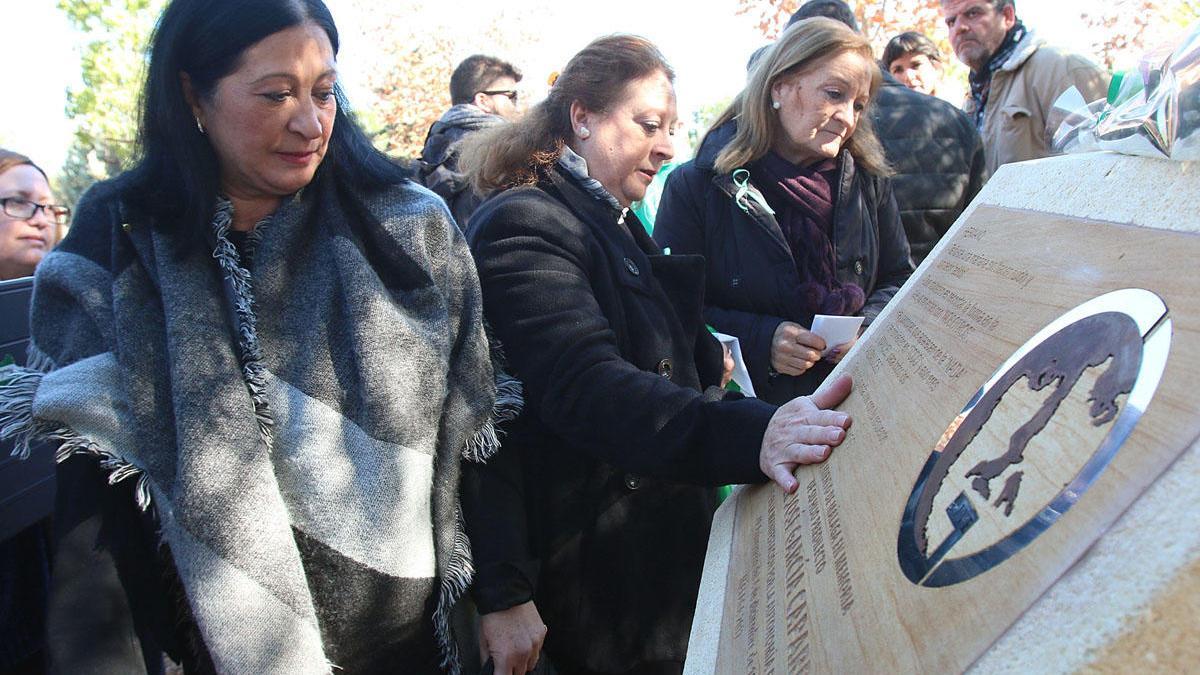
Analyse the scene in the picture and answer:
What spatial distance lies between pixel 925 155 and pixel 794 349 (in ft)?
4.12

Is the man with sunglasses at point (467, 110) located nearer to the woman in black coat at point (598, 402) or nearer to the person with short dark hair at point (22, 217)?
the person with short dark hair at point (22, 217)

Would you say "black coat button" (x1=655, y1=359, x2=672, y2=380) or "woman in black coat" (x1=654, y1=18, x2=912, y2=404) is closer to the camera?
"black coat button" (x1=655, y1=359, x2=672, y2=380)

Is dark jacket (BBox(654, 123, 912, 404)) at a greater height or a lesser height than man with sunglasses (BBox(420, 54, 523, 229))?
greater

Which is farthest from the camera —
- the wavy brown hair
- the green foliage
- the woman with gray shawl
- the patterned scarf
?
the green foliage

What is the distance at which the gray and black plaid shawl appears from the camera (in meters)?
1.63

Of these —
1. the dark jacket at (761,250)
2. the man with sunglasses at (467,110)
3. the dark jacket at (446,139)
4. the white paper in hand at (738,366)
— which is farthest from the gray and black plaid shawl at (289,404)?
the dark jacket at (446,139)

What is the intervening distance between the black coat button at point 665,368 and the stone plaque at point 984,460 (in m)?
0.69

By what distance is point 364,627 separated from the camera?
1801 mm

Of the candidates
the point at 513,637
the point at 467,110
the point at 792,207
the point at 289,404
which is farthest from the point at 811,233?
the point at 467,110

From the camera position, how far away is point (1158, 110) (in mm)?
1006

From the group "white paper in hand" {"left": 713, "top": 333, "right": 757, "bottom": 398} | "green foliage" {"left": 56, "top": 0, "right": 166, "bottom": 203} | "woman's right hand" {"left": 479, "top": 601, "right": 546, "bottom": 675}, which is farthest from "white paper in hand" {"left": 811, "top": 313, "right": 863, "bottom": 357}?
"green foliage" {"left": 56, "top": 0, "right": 166, "bottom": 203}

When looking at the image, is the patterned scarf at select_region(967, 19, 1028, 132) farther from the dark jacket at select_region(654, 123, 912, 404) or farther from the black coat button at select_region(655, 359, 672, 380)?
the black coat button at select_region(655, 359, 672, 380)

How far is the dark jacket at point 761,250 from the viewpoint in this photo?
3045mm

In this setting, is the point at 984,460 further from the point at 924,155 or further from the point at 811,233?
the point at 924,155
